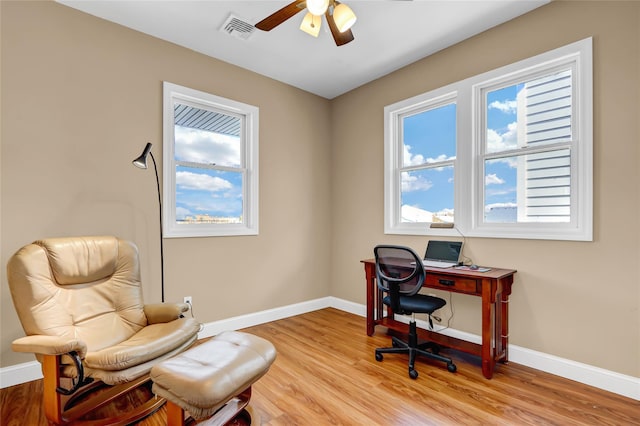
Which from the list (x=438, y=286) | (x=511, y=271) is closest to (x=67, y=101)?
(x=438, y=286)

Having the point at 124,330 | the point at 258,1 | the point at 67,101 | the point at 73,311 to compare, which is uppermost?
the point at 258,1

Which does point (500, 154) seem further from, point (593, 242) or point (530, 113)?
point (593, 242)

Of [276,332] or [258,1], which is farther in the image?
[276,332]

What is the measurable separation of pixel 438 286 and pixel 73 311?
2.65 m

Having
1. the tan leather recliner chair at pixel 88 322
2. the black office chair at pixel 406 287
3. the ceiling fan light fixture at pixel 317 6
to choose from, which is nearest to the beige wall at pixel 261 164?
the tan leather recliner chair at pixel 88 322

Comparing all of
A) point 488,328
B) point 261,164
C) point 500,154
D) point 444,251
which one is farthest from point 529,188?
point 261,164

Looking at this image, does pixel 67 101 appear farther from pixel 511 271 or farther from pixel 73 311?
pixel 511 271

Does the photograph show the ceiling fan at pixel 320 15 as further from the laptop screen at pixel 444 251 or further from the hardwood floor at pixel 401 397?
the hardwood floor at pixel 401 397

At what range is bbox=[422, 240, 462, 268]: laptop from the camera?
9.53ft

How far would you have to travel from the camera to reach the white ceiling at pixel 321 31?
248cm

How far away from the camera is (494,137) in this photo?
2852 mm

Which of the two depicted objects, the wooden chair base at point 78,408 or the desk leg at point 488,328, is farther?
the desk leg at point 488,328

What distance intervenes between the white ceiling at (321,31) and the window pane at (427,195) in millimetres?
1216

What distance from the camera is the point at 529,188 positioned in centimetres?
265
